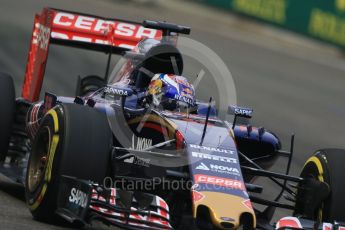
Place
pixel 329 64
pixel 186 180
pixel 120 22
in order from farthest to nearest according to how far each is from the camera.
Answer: pixel 329 64, pixel 120 22, pixel 186 180

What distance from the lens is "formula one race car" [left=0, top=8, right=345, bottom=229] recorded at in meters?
6.75

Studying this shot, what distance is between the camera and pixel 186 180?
7.04 m

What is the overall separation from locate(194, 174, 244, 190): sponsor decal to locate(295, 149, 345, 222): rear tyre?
0.78m

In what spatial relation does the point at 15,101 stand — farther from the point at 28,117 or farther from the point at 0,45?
the point at 0,45

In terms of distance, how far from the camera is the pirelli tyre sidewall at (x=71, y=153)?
7.04 m

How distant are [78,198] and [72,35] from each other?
12.9ft

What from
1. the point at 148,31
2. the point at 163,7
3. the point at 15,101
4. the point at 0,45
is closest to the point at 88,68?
the point at 0,45

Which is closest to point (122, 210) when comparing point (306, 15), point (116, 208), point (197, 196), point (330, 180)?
point (116, 208)

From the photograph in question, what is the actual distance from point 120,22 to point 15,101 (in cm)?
184

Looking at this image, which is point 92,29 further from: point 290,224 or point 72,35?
point 290,224

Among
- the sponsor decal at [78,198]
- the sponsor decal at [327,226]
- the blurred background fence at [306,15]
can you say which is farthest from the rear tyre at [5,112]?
the blurred background fence at [306,15]

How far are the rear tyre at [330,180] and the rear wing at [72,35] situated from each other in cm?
346

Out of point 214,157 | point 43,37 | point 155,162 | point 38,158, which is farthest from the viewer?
point 43,37

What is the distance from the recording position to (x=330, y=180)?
7359 millimetres
